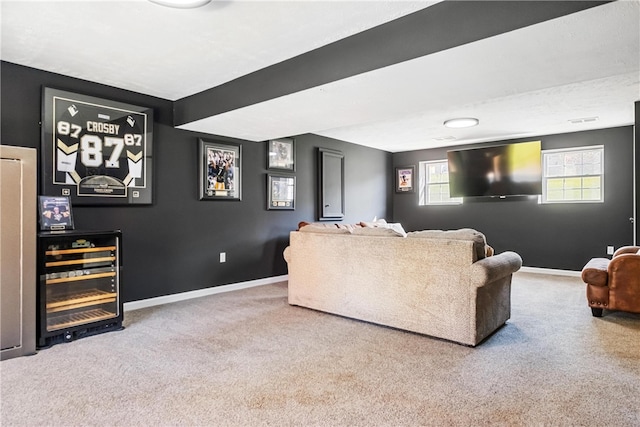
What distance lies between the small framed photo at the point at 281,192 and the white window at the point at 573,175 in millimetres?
4321

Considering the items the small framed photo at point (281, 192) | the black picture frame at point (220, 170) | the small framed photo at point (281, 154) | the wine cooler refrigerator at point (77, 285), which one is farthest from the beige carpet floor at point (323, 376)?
the small framed photo at point (281, 154)

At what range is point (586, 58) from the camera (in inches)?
90.7

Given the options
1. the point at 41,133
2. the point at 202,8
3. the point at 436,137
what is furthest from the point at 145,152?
the point at 436,137

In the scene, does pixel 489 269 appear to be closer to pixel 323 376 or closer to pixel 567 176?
pixel 323 376

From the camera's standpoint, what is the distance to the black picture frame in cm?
464

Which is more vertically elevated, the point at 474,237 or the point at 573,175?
the point at 573,175

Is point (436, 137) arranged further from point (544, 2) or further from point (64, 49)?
point (64, 49)

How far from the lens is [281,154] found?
564cm

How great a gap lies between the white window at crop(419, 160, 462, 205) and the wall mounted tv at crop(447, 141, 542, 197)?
42 cm

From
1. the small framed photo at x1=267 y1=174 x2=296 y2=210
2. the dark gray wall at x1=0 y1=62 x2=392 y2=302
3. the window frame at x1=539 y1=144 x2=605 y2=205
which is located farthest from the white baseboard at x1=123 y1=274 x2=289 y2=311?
the window frame at x1=539 y1=144 x2=605 y2=205

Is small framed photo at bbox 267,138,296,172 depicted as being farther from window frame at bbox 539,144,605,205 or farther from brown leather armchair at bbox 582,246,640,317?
window frame at bbox 539,144,605,205

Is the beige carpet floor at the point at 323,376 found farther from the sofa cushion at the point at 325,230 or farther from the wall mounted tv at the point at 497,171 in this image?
the wall mounted tv at the point at 497,171

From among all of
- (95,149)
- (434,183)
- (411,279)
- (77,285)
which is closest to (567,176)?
(434,183)

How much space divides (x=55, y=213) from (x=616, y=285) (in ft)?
16.9
